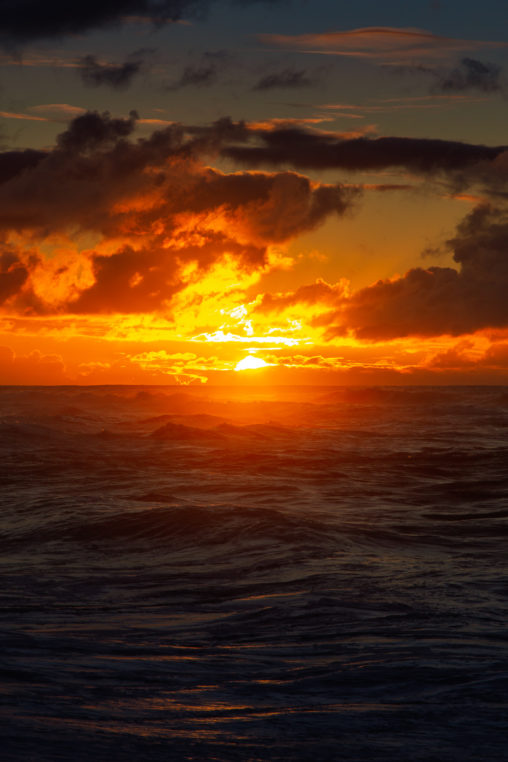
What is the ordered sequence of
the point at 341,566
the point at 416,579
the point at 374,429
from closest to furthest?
the point at 416,579 < the point at 341,566 < the point at 374,429

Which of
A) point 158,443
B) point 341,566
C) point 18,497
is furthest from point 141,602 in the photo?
point 158,443

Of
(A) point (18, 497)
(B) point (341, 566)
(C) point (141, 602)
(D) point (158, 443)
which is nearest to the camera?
(C) point (141, 602)

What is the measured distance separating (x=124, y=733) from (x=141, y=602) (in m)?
4.59

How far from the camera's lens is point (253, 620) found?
369 inches

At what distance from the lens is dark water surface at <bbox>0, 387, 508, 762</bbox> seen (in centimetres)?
589

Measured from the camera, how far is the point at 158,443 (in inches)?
1550

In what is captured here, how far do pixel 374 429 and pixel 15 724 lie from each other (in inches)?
1849

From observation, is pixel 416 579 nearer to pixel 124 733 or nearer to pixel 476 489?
pixel 124 733

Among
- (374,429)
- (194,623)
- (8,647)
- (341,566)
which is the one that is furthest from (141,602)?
(374,429)

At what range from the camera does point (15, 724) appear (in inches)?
231

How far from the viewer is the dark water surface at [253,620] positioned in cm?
589

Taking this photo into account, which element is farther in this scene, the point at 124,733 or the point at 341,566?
the point at 341,566

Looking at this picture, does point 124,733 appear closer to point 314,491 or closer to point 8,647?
point 8,647

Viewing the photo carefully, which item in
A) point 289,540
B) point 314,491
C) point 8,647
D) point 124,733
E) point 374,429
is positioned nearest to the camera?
point 124,733
